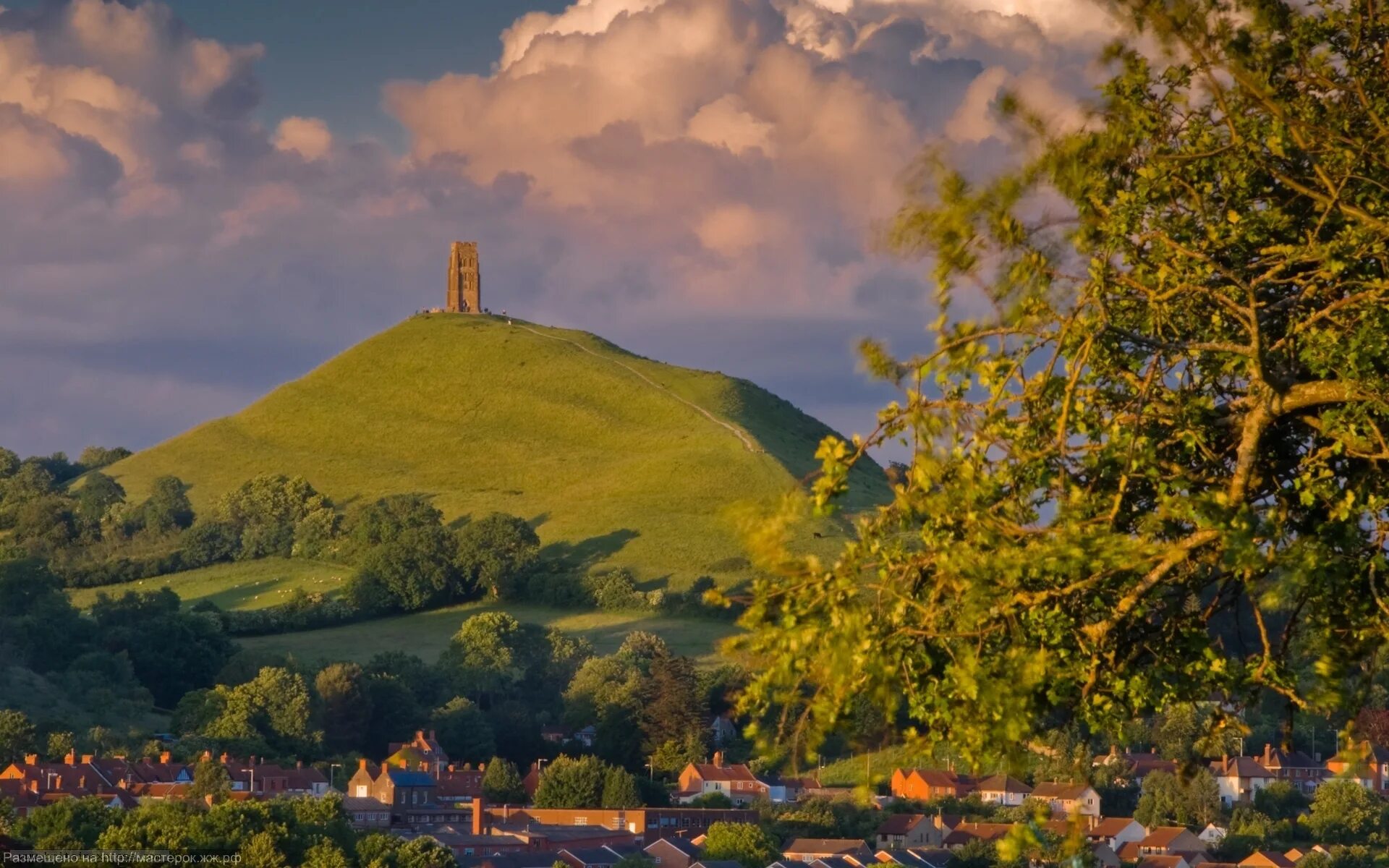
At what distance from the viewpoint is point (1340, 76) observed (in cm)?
948

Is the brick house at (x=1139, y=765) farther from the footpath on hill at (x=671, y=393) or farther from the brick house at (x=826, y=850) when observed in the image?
the footpath on hill at (x=671, y=393)

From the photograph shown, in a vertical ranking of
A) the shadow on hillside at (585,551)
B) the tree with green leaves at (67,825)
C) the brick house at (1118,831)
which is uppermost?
the shadow on hillside at (585,551)

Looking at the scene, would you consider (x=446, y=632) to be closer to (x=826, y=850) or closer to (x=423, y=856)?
(x=826, y=850)

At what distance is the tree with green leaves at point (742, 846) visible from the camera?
73750mm

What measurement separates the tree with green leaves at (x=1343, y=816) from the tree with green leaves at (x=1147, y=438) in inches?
2812

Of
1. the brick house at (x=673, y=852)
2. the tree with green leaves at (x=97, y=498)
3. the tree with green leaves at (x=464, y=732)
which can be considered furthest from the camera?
the tree with green leaves at (x=97, y=498)

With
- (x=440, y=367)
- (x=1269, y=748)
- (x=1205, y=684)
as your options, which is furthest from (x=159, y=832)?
(x=440, y=367)

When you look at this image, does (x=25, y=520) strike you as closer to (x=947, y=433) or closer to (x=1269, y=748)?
(x=1269, y=748)

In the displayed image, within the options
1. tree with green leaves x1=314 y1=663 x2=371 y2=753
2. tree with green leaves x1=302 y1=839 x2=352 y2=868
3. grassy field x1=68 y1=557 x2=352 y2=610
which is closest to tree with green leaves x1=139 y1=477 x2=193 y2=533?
grassy field x1=68 y1=557 x2=352 y2=610

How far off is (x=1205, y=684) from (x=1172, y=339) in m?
1.62

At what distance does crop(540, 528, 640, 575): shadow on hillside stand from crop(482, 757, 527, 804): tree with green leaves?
4541cm

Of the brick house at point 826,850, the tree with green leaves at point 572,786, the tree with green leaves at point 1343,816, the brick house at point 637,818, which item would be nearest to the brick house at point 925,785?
the brick house at point 637,818

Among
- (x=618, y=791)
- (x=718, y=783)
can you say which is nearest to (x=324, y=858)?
(x=618, y=791)

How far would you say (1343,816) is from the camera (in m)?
78.9
